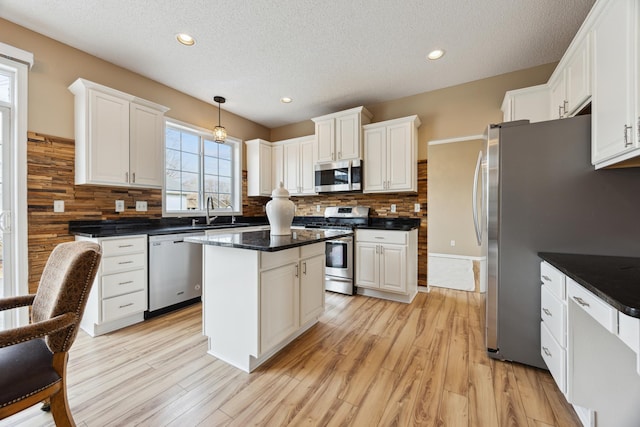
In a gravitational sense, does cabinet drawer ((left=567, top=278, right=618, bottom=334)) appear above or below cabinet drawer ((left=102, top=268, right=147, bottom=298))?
above

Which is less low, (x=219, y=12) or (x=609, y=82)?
(x=219, y=12)

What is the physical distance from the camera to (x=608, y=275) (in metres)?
1.21

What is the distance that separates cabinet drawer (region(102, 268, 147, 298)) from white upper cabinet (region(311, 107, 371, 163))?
2.71 meters

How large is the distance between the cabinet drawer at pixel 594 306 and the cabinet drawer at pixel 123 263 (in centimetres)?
330

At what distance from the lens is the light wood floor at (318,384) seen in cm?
140

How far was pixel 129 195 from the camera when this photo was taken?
3018 mm

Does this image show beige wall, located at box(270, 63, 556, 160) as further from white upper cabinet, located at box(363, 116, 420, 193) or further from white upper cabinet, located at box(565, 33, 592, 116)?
white upper cabinet, located at box(565, 33, 592, 116)

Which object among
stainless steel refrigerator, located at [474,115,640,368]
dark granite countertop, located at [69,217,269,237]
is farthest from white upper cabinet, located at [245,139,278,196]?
stainless steel refrigerator, located at [474,115,640,368]

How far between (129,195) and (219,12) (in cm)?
223

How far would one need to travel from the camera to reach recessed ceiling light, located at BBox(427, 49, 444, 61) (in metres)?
2.60

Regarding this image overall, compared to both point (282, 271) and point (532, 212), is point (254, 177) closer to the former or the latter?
point (282, 271)

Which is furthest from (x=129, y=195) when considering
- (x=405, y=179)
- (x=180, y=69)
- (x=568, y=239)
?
(x=568, y=239)

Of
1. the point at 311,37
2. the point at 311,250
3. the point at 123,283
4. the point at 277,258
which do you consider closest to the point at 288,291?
the point at 277,258

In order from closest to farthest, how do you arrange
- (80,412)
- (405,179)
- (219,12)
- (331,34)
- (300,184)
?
(80,412)
(219,12)
(331,34)
(405,179)
(300,184)
